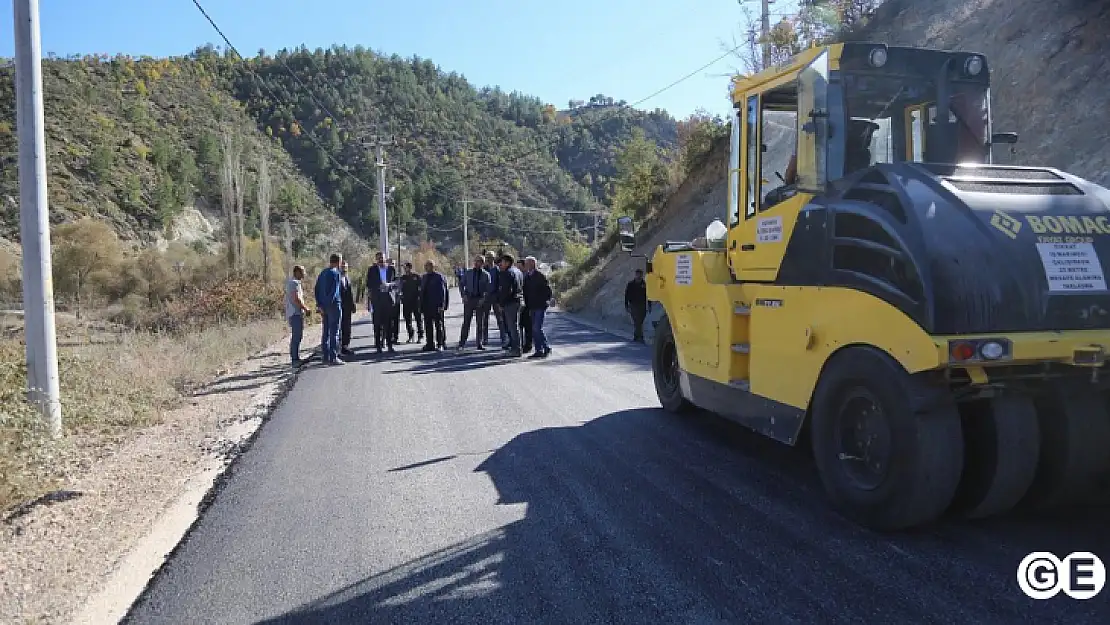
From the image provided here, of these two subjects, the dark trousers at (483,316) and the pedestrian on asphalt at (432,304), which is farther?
the pedestrian on asphalt at (432,304)

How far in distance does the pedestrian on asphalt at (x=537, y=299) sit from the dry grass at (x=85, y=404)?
17.2ft

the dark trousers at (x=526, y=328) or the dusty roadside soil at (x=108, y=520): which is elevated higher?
the dark trousers at (x=526, y=328)

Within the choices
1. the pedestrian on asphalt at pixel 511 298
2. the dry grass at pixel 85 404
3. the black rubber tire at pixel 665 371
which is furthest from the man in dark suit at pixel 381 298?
the black rubber tire at pixel 665 371

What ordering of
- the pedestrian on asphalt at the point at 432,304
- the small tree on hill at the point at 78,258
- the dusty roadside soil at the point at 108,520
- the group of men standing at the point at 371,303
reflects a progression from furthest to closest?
the small tree on hill at the point at 78,258 < the pedestrian on asphalt at the point at 432,304 < the group of men standing at the point at 371,303 < the dusty roadside soil at the point at 108,520

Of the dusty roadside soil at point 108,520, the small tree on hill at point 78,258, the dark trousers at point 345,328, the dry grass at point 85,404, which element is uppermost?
the small tree on hill at point 78,258

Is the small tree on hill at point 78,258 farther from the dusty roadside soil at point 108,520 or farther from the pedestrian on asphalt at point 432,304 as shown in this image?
the dusty roadside soil at point 108,520

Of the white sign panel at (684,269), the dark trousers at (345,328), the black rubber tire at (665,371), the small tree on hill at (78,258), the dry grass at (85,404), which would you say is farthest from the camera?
the small tree on hill at (78,258)

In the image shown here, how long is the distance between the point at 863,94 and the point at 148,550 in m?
5.59

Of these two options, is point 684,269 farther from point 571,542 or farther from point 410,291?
point 410,291

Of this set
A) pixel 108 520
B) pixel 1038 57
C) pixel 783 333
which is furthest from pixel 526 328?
pixel 1038 57

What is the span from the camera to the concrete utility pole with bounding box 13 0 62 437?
6.64m

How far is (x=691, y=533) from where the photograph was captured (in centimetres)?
438

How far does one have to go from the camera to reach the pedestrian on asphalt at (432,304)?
47.4ft

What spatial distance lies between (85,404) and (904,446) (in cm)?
749
